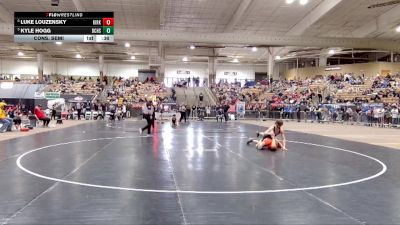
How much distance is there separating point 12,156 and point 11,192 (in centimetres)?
464

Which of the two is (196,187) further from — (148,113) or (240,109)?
(240,109)

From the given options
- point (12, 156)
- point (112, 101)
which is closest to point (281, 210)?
point (12, 156)

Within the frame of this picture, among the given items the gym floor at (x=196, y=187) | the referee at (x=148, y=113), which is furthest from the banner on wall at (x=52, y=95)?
the gym floor at (x=196, y=187)

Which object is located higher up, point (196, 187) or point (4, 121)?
point (4, 121)

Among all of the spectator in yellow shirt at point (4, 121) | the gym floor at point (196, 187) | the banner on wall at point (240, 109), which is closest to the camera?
the gym floor at point (196, 187)

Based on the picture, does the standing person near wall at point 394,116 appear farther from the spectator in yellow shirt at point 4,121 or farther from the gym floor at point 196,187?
the spectator in yellow shirt at point 4,121

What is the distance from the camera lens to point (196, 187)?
22.4 ft
